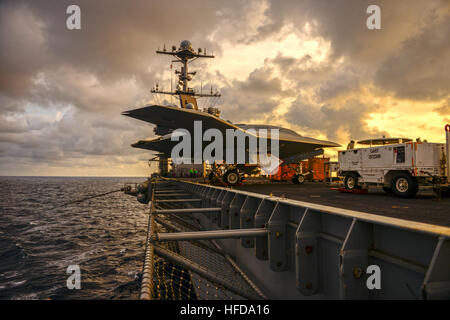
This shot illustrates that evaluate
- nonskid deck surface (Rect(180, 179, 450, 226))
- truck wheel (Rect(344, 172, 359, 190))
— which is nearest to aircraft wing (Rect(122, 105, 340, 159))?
nonskid deck surface (Rect(180, 179, 450, 226))

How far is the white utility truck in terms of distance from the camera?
10875 mm

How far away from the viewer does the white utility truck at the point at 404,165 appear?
35.7 feet

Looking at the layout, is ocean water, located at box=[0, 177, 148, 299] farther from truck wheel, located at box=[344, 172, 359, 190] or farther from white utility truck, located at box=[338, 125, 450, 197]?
white utility truck, located at box=[338, 125, 450, 197]

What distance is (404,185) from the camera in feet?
38.5

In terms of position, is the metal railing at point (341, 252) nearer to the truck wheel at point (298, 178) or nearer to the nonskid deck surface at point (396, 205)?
the nonskid deck surface at point (396, 205)

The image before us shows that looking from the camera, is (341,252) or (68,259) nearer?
(341,252)

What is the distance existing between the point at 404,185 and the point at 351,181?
3.39m

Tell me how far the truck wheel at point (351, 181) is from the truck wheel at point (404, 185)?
2.72 meters

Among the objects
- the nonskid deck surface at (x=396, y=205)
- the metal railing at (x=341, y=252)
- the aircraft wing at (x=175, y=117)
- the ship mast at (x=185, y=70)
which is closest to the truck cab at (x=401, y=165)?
the nonskid deck surface at (x=396, y=205)

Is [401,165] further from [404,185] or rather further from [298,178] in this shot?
[298,178]

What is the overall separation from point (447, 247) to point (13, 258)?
23.9 meters

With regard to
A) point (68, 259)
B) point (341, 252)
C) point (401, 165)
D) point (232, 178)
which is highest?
point (401, 165)

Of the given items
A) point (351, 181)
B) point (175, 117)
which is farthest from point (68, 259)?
point (351, 181)

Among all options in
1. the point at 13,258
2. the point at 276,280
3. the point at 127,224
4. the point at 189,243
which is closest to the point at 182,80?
the point at 127,224
